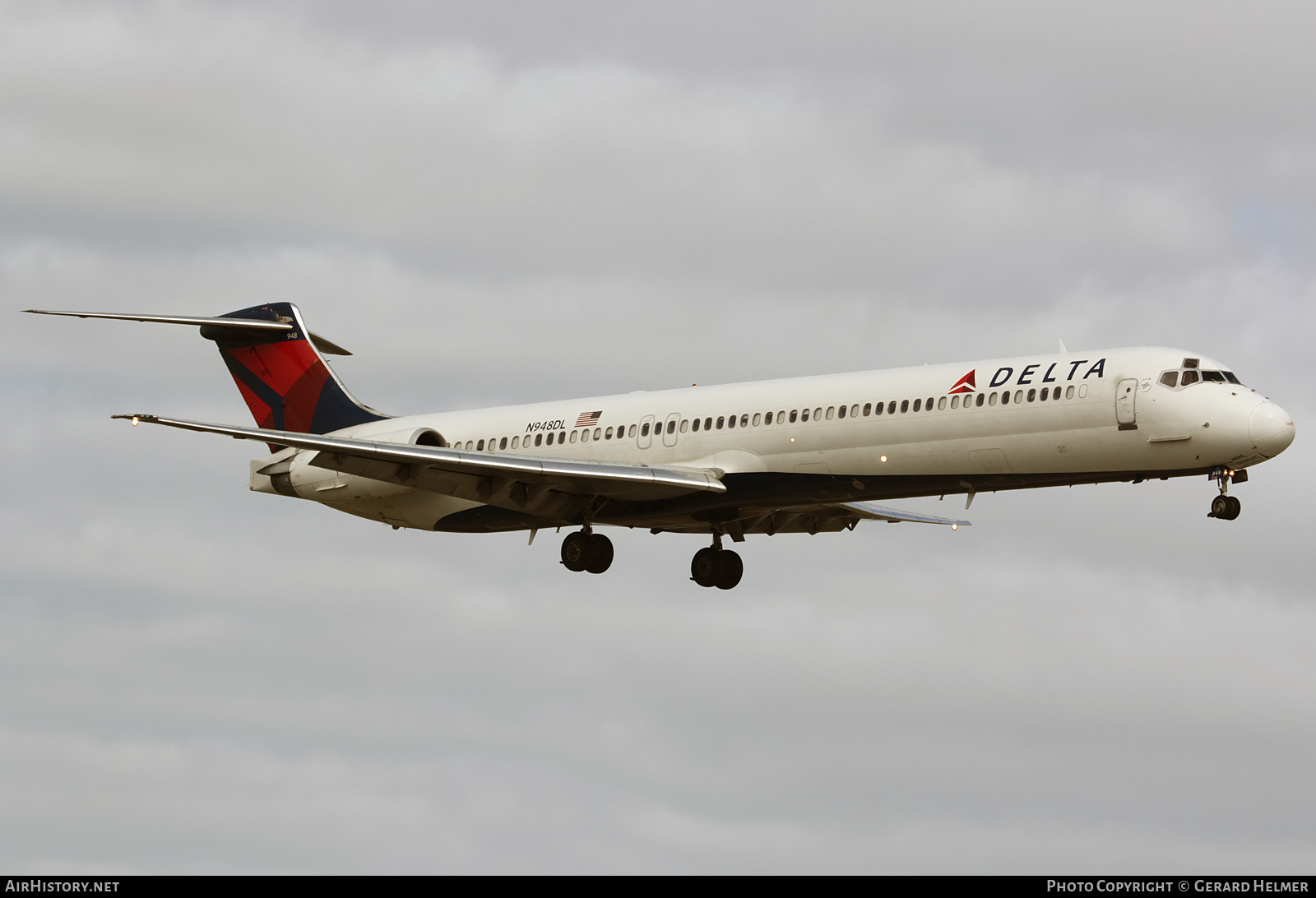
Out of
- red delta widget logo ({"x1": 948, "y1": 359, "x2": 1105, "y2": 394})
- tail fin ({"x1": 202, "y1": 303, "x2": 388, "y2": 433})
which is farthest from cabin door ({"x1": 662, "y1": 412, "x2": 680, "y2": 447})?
tail fin ({"x1": 202, "y1": 303, "x2": 388, "y2": 433})

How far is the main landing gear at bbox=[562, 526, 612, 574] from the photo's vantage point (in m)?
38.6

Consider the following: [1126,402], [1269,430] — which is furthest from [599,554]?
[1269,430]

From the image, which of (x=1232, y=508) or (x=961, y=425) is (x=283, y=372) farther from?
(x=1232, y=508)

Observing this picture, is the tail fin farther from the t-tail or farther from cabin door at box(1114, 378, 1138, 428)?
cabin door at box(1114, 378, 1138, 428)

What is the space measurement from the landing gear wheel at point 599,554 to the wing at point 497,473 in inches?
47.7

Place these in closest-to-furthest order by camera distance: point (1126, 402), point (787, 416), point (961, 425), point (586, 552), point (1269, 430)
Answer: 1. point (1269, 430)
2. point (1126, 402)
3. point (961, 425)
4. point (787, 416)
5. point (586, 552)

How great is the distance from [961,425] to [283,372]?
1763 cm

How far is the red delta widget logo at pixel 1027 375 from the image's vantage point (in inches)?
1291

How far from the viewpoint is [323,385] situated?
4353 cm

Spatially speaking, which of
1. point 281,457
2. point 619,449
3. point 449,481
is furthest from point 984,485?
point 281,457

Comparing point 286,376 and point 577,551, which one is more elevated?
point 286,376

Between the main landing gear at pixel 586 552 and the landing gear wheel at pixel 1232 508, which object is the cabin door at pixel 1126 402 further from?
the main landing gear at pixel 586 552

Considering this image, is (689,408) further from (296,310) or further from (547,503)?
(296,310)

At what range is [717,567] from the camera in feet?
132
